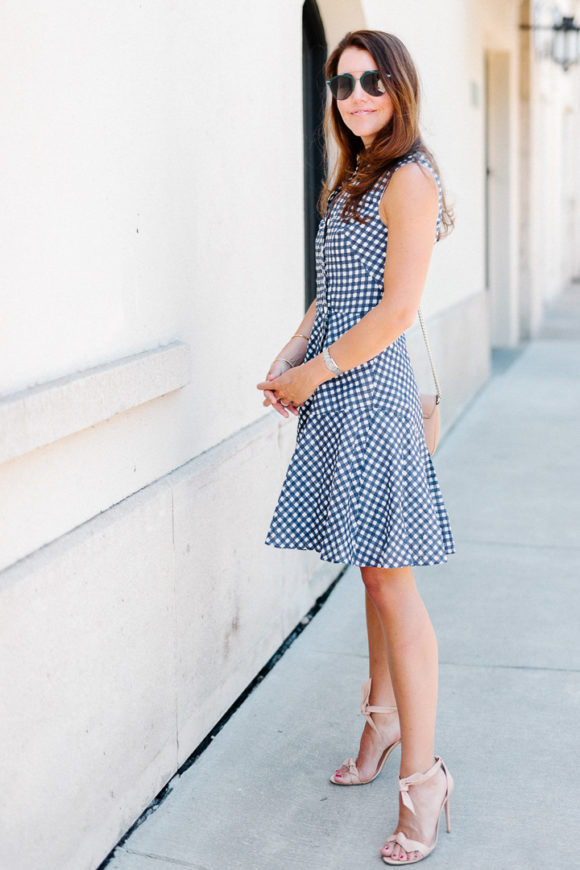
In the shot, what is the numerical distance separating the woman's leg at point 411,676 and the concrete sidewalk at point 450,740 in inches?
4.4

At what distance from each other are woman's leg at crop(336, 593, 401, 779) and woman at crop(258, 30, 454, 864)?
194 millimetres

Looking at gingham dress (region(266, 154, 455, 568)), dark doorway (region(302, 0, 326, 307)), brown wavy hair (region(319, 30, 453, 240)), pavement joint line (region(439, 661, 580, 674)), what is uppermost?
dark doorway (region(302, 0, 326, 307))

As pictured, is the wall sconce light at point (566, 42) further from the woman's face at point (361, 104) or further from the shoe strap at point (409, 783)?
the shoe strap at point (409, 783)

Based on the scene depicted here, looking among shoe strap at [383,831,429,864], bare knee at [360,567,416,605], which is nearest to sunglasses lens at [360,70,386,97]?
bare knee at [360,567,416,605]

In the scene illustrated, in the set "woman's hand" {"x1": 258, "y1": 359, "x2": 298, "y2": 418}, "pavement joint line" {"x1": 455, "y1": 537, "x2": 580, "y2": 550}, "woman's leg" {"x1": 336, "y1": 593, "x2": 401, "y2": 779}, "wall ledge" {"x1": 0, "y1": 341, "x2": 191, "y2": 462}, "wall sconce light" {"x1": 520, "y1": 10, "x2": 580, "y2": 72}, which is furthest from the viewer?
"wall sconce light" {"x1": 520, "y1": 10, "x2": 580, "y2": 72}

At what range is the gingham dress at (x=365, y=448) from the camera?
243 centimetres

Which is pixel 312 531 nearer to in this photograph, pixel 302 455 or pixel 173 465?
pixel 302 455

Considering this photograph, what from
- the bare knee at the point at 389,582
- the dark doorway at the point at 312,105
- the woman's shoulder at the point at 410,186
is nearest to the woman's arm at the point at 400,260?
the woman's shoulder at the point at 410,186

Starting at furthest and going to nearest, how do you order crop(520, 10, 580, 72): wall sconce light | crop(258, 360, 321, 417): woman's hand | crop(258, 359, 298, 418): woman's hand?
1. crop(520, 10, 580, 72): wall sconce light
2. crop(258, 359, 298, 418): woman's hand
3. crop(258, 360, 321, 417): woman's hand

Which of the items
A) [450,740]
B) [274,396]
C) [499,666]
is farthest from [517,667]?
[274,396]

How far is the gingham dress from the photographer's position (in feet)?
7.96

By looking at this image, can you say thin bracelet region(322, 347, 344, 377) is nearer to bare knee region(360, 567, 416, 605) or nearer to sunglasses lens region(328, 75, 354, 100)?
bare knee region(360, 567, 416, 605)

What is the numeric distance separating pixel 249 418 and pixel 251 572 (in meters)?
0.49

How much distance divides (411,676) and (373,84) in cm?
133
